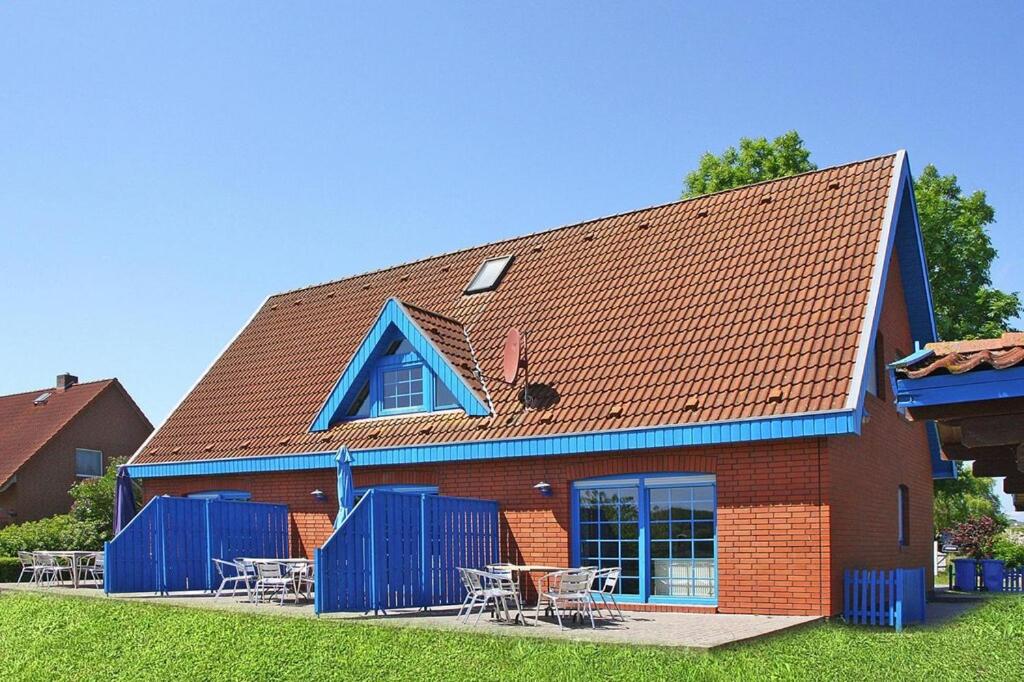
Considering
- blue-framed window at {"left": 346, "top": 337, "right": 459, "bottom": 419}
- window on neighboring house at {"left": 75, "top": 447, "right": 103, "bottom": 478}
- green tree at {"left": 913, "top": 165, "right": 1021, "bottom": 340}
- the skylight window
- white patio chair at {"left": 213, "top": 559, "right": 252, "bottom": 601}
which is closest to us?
white patio chair at {"left": 213, "top": 559, "right": 252, "bottom": 601}

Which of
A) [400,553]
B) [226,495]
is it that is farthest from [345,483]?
[226,495]

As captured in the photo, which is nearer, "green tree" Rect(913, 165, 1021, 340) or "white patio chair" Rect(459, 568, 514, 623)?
"white patio chair" Rect(459, 568, 514, 623)

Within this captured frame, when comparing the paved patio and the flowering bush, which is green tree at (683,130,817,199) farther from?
the paved patio

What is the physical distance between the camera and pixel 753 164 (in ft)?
114

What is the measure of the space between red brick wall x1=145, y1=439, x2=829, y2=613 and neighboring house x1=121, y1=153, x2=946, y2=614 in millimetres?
31

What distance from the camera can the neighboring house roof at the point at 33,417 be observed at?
41250 mm

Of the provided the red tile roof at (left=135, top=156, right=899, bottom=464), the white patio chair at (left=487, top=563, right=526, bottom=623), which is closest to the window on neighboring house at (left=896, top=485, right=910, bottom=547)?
the red tile roof at (left=135, top=156, right=899, bottom=464)

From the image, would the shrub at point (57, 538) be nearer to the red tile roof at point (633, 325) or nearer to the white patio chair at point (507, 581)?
the red tile roof at point (633, 325)

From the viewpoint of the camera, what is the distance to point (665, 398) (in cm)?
1650

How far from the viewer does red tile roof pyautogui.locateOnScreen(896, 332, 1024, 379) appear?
435cm

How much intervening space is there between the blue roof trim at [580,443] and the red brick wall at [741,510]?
1.43 ft

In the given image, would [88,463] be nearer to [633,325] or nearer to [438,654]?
[633,325]

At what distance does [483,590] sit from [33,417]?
3601 centimetres

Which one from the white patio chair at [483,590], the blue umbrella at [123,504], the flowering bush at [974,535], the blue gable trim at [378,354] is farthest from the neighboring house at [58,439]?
the flowering bush at [974,535]
